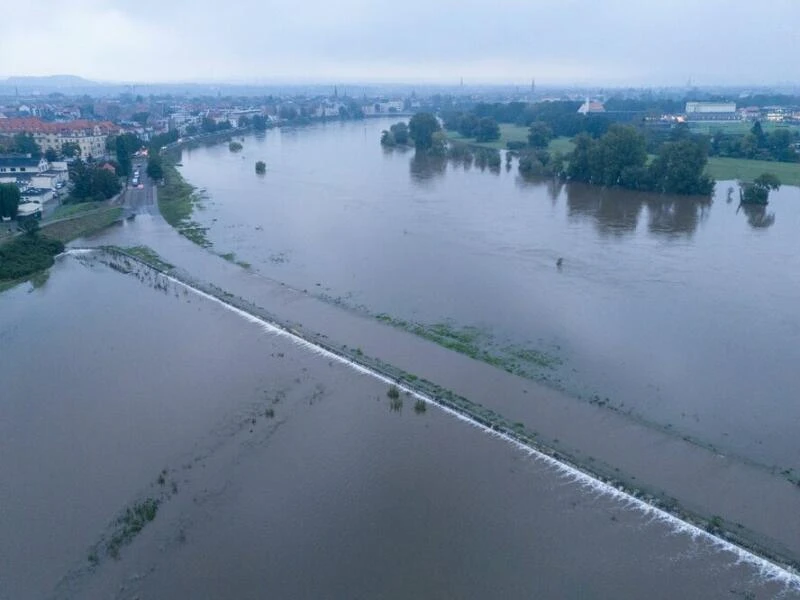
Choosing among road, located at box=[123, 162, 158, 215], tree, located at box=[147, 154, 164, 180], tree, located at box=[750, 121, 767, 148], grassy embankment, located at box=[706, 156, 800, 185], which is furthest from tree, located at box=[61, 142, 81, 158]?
tree, located at box=[750, 121, 767, 148]

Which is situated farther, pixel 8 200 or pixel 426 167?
pixel 426 167

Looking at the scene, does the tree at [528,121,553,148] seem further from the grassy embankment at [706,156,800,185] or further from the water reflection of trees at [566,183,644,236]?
the water reflection of trees at [566,183,644,236]

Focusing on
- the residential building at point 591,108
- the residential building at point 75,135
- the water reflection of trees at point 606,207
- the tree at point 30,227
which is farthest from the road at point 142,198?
Result: the residential building at point 591,108

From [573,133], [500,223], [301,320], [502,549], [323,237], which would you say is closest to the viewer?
[502,549]

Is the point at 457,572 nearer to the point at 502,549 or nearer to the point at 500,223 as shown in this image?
the point at 502,549

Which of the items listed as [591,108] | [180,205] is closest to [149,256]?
[180,205]

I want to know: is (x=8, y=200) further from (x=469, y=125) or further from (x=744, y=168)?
(x=469, y=125)

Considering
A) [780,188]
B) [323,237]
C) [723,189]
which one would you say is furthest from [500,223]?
[780,188]
